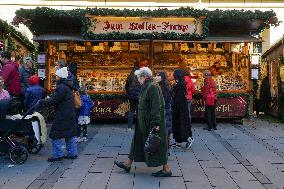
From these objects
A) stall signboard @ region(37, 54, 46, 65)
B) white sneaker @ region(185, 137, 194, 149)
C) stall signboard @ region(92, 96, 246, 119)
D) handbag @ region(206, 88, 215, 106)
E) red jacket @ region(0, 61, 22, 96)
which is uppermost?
stall signboard @ region(37, 54, 46, 65)

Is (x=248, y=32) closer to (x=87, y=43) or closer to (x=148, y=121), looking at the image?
(x=87, y=43)

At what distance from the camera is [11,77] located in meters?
12.0

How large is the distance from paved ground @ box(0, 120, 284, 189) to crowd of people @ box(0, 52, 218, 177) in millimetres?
312

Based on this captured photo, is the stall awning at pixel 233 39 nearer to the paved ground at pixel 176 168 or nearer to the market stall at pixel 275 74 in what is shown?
the market stall at pixel 275 74

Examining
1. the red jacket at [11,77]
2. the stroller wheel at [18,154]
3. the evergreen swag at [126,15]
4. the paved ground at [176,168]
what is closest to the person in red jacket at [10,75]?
the red jacket at [11,77]

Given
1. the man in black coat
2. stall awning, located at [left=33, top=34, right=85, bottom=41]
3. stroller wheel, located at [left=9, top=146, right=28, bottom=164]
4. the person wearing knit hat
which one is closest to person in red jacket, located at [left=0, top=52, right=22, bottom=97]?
the person wearing knit hat

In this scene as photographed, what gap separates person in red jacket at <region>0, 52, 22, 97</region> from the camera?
38.9 ft

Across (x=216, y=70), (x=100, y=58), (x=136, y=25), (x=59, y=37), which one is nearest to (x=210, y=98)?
(x=216, y=70)

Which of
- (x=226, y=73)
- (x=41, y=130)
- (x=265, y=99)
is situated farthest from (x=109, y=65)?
(x=41, y=130)

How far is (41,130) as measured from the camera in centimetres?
913

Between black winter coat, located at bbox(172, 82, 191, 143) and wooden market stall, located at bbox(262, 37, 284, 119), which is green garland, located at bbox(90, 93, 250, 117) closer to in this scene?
wooden market stall, located at bbox(262, 37, 284, 119)

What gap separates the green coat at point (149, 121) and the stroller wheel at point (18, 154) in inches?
84.4

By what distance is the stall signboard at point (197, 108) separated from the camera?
15.4 m

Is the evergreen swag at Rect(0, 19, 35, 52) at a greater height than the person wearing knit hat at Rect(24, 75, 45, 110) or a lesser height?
greater
